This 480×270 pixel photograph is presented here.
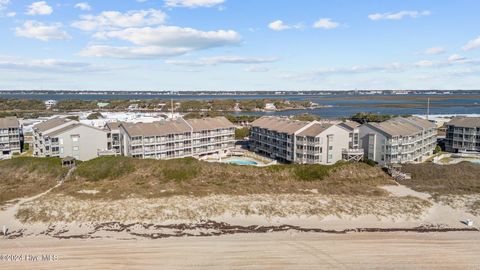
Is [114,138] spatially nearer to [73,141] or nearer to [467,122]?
[73,141]

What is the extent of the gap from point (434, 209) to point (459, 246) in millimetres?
9620

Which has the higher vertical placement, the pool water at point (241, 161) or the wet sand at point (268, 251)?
the pool water at point (241, 161)

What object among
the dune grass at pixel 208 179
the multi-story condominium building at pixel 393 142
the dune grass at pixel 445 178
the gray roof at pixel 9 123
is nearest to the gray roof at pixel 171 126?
the dune grass at pixel 208 179

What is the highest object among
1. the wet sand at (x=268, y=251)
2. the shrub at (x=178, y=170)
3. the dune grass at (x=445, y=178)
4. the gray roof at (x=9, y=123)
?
the gray roof at (x=9, y=123)

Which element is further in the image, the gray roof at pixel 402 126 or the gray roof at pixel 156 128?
the gray roof at pixel 156 128

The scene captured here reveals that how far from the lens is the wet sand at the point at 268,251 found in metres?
29.1

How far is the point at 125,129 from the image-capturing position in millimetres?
62094

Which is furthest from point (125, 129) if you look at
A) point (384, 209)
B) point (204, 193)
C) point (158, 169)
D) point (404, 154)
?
point (404, 154)

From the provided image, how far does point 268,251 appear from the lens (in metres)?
31.2

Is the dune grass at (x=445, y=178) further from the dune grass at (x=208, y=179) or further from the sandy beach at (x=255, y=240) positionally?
the sandy beach at (x=255, y=240)

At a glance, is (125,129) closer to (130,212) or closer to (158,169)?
(158,169)

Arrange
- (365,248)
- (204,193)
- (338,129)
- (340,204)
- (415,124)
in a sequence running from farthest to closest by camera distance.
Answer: (415,124) < (338,129) < (204,193) < (340,204) < (365,248)

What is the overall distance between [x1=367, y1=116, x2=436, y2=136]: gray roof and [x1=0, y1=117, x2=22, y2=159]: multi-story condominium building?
64212mm

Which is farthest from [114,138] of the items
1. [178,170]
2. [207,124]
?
[178,170]
